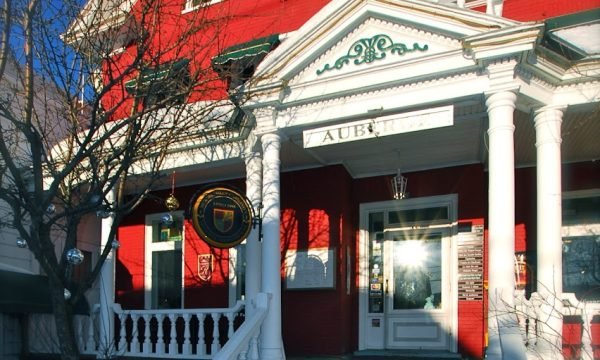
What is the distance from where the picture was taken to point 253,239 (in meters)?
8.62

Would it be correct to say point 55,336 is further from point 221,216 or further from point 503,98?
point 503,98

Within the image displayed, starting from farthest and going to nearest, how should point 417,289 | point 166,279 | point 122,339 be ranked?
point 166,279 → point 417,289 → point 122,339

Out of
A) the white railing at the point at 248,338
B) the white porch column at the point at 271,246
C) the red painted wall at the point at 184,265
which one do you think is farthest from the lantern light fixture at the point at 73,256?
the red painted wall at the point at 184,265

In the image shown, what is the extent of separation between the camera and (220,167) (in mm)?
10211

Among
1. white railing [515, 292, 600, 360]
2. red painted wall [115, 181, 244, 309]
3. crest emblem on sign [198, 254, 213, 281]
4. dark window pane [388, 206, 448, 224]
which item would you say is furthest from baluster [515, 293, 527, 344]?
crest emblem on sign [198, 254, 213, 281]

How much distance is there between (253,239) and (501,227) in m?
3.47

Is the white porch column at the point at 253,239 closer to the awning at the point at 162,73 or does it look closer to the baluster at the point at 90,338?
the awning at the point at 162,73

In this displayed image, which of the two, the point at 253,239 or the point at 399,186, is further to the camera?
the point at 399,186

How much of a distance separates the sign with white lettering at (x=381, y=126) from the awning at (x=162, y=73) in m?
1.76

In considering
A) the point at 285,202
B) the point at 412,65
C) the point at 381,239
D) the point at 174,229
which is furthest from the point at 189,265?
the point at 412,65

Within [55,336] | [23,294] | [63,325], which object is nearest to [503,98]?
[63,325]

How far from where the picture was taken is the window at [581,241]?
8.73 metres

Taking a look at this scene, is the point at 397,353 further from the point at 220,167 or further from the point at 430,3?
the point at 430,3

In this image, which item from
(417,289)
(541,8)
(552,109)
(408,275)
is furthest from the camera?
(408,275)
